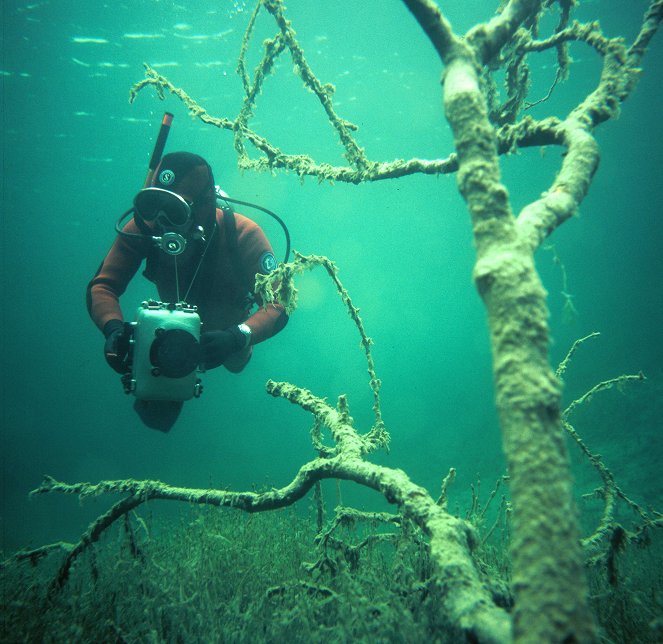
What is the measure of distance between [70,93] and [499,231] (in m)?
23.1

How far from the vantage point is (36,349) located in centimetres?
5853

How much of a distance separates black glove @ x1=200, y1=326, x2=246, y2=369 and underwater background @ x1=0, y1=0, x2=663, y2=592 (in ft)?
4.88

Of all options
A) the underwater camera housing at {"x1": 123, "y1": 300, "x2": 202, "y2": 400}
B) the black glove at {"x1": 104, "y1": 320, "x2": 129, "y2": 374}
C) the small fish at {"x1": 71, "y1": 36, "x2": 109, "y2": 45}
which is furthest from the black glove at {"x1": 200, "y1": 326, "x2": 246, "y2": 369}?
the small fish at {"x1": 71, "y1": 36, "x2": 109, "y2": 45}

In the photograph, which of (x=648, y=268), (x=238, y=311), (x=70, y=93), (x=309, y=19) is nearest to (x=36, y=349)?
(x=70, y=93)

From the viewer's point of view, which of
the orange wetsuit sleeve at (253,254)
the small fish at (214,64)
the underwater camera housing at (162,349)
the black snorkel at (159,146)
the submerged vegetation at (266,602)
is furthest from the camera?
the small fish at (214,64)

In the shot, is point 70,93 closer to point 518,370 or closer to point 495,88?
point 495,88

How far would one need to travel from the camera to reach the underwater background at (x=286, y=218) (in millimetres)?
15891

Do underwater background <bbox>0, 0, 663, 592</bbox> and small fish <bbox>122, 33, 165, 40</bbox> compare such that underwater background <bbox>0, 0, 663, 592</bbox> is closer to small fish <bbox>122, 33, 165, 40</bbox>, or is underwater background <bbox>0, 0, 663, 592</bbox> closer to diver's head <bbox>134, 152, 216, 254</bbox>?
small fish <bbox>122, 33, 165, 40</bbox>

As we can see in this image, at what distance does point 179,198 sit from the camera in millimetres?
3727

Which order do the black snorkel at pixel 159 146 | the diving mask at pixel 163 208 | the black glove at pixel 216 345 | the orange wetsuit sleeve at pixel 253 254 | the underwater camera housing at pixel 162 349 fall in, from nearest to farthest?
the underwater camera housing at pixel 162 349
the black glove at pixel 216 345
the diving mask at pixel 163 208
the orange wetsuit sleeve at pixel 253 254
the black snorkel at pixel 159 146

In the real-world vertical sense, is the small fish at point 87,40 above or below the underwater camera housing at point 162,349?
above

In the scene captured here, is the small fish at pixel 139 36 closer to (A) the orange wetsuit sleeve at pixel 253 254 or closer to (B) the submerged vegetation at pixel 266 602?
(A) the orange wetsuit sleeve at pixel 253 254

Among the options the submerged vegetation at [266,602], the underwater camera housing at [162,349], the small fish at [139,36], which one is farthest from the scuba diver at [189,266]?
the small fish at [139,36]

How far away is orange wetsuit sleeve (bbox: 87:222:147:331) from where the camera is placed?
382cm
